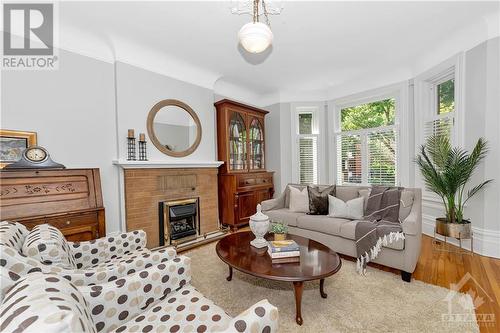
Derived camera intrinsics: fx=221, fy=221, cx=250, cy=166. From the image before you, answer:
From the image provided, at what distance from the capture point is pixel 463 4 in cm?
248

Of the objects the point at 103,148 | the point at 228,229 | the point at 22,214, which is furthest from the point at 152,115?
the point at 228,229

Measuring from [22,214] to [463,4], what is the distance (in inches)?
202

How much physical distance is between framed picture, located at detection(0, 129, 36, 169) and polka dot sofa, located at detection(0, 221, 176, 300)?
4.13ft

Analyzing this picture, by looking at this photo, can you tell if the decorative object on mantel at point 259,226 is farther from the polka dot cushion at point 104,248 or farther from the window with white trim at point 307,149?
the window with white trim at point 307,149

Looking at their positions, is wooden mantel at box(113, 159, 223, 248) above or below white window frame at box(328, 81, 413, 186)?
below

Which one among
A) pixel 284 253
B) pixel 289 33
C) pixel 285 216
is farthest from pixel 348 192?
A: pixel 289 33

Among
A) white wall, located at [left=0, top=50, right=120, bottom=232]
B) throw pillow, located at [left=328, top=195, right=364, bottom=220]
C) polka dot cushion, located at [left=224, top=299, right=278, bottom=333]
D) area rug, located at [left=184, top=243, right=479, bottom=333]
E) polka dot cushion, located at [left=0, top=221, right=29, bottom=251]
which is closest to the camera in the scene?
polka dot cushion, located at [left=224, top=299, right=278, bottom=333]

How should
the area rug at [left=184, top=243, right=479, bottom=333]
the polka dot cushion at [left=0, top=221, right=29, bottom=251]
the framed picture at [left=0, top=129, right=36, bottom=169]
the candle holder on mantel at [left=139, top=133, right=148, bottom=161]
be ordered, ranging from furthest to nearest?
the candle holder on mantel at [left=139, top=133, right=148, bottom=161]
the framed picture at [left=0, top=129, right=36, bottom=169]
the area rug at [left=184, top=243, right=479, bottom=333]
the polka dot cushion at [left=0, top=221, right=29, bottom=251]

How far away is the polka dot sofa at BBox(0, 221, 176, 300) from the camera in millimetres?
1072

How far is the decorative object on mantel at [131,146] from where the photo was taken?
309cm

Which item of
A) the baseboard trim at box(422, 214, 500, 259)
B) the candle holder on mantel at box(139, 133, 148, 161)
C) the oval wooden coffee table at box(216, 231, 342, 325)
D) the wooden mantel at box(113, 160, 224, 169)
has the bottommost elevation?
the baseboard trim at box(422, 214, 500, 259)

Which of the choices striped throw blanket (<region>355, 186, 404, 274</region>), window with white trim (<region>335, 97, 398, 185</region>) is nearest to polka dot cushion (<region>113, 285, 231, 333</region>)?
striped throw blanket (<region>355, 186, 404, 274</region>)

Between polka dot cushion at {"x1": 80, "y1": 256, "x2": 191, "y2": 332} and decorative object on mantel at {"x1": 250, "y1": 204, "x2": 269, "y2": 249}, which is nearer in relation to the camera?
polka dot cushion at {"x1": 80, "y1": 256, "x2": 191, "y2": 332}

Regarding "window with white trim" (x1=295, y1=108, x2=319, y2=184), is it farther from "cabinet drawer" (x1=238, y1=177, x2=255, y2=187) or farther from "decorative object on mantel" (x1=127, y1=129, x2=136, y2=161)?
"decorative object on mantel" (x1=127, y1=129, x2=136, y2=161)
